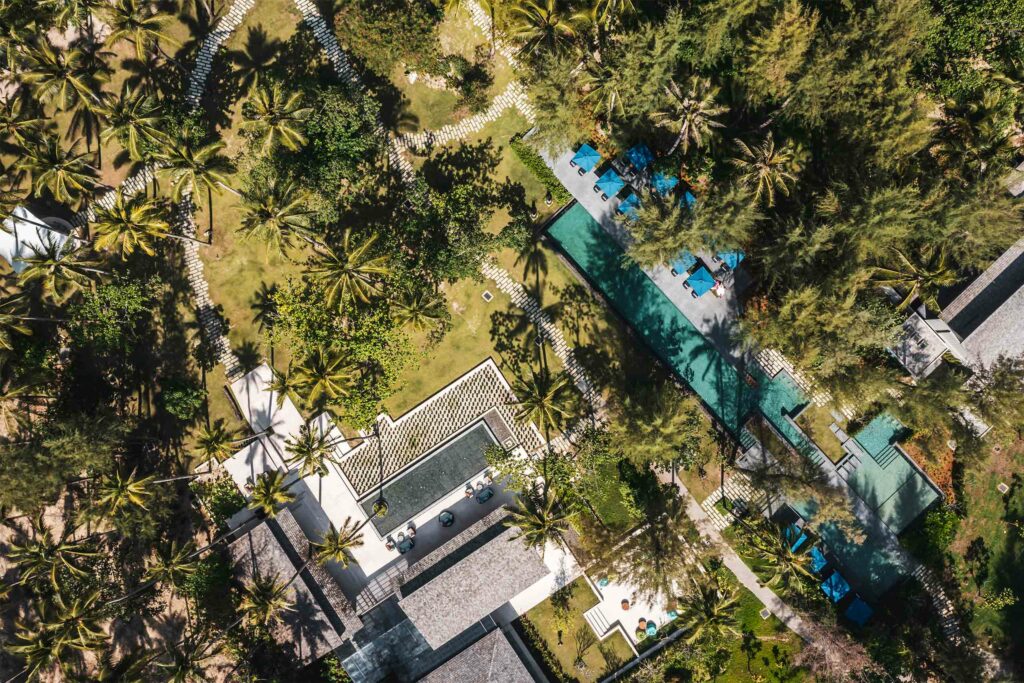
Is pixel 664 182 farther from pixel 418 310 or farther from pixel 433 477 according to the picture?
pixel 433 477

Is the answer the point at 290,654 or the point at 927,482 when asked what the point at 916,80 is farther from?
the point at 290,654

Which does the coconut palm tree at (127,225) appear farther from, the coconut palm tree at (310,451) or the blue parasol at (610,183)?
the blue parasol at (610,183)

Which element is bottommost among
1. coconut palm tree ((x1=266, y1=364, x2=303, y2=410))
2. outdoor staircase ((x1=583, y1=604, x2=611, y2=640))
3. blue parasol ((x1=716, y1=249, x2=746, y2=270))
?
outdoor staircase ((x1=583, y1=604, x2=611, y2=640))

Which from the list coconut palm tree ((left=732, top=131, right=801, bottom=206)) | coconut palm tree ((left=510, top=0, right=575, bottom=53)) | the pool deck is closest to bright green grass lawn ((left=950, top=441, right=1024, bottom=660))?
the pool deck

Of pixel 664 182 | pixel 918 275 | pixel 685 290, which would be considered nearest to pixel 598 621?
pixel 685 290

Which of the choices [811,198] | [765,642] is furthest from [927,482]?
[811,198]

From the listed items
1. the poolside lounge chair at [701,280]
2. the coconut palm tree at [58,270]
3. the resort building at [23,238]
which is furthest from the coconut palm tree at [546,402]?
the resort building at [23,238]

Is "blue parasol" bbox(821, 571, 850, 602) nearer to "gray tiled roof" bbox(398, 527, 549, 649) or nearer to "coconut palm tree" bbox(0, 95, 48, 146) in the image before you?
"gray tiled roof" bbox(398, 527, 549, 649)
